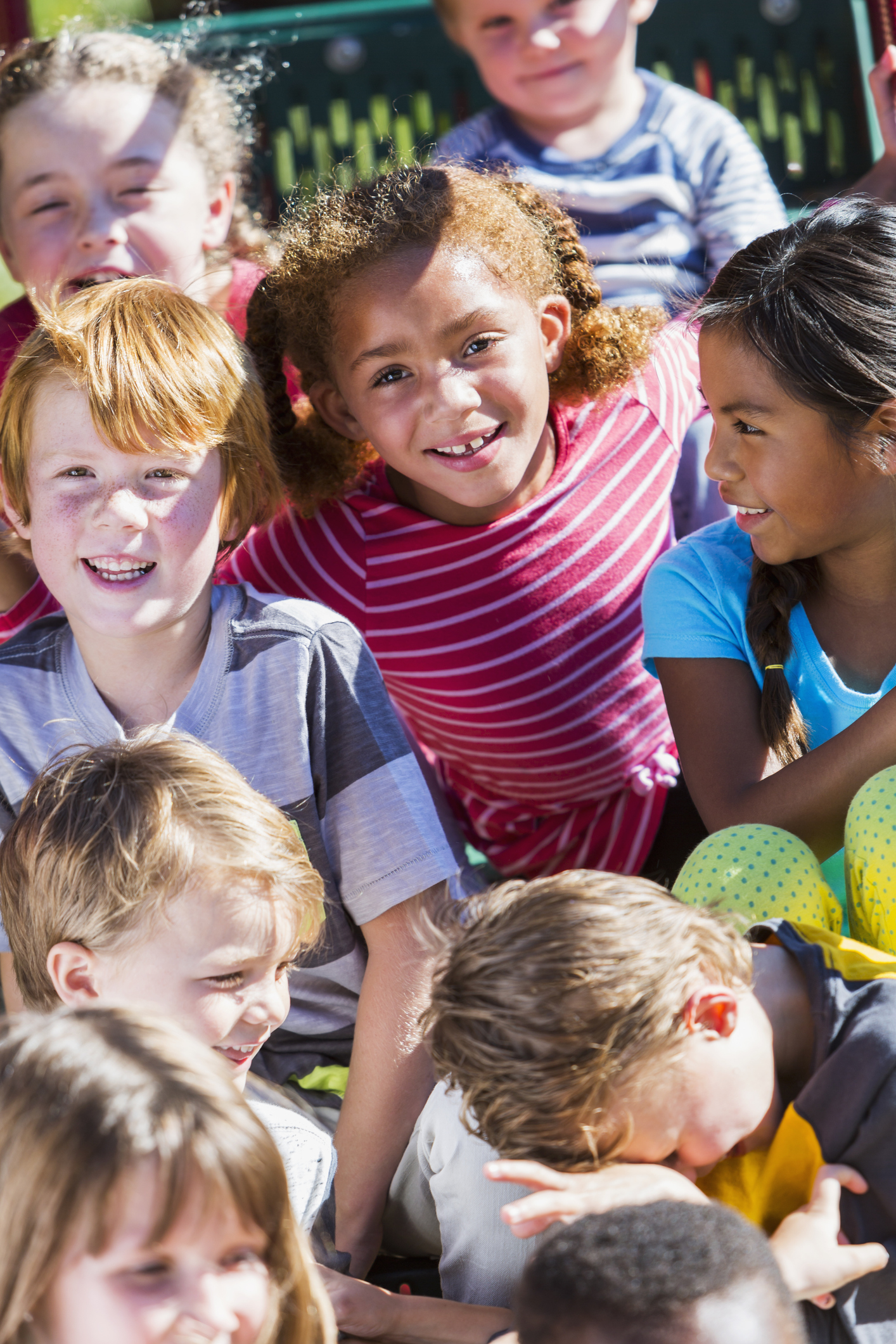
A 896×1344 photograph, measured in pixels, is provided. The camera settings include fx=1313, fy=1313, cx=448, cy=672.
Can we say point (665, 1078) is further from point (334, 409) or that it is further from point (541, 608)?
point (334, 409)

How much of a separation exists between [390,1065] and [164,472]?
0.68m

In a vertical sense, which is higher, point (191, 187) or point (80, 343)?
point (191, 187)

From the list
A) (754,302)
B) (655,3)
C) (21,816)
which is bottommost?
(21,816)

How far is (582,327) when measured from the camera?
180 cm

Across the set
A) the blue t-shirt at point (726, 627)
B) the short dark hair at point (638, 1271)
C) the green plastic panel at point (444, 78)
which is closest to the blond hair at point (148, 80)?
the green plastic panel at point (444, 78)

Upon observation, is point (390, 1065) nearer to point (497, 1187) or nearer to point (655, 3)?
point (497, 1187)

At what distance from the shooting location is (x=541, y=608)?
5.69ft

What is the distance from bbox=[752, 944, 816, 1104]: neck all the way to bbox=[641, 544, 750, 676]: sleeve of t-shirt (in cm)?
52

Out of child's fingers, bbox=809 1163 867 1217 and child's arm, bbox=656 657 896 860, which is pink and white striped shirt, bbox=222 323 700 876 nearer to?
child's arm, bbox=656 657 896 860

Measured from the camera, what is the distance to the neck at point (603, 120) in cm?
237

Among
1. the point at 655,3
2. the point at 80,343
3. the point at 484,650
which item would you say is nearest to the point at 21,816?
the point at 80,343

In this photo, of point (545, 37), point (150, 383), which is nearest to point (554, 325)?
point (150, 383)

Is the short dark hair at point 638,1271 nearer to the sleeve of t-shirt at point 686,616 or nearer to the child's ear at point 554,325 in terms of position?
the sleeve of t-shirt at point 686,616

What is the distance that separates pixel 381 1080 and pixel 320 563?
680 mm
